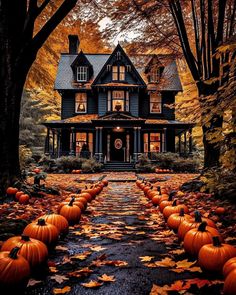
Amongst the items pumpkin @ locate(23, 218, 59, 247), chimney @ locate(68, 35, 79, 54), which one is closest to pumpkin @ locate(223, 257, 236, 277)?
pumpkin @ locate(23, 218, 59, 247)

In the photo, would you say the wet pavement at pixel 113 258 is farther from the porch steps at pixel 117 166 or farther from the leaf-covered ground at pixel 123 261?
the porch steps at pixel 117 166

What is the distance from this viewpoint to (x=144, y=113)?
26375mm

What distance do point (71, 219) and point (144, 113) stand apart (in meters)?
23.1

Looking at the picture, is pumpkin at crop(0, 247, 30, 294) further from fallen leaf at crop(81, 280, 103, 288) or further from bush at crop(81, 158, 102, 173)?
bush at crop(81, 158, 102, 173)

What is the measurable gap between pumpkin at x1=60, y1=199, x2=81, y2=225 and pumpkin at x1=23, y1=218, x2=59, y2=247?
112cm

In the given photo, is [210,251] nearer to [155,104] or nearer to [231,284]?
[231,284]

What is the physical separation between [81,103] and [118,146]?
5.71m

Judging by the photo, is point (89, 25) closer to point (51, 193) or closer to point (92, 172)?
point (51, 193)

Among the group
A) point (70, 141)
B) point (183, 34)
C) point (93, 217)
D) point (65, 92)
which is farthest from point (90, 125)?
point (93, 217)

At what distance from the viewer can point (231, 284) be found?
177 centimetres

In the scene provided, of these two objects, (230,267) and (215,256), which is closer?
(230,267)

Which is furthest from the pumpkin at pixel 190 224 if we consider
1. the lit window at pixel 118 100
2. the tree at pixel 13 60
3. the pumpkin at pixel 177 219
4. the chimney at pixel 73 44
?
the chimney at pixel 73 44

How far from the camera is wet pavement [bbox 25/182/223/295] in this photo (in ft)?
6.76

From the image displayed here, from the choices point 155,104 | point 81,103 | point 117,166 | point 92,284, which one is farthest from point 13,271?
point 155,104
